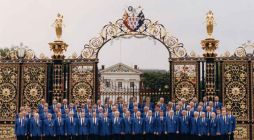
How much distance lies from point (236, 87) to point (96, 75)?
15.2 ft

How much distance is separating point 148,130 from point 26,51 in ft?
16.6

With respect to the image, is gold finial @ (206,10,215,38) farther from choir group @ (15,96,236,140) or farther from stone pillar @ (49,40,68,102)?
stone pillar @ (49,40,68,102)

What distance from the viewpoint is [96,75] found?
1602cm

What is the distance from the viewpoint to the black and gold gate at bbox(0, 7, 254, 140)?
15.5 meters

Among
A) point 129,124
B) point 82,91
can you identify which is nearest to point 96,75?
point 82,91

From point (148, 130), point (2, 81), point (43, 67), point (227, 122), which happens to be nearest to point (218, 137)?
point (227, 122)

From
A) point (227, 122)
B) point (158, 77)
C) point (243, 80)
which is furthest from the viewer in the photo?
point (158, 77)

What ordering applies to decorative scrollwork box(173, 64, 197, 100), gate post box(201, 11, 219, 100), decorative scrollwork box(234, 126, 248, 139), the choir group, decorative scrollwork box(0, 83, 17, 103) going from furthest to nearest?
1. decorative scrollwork box(0, 83, 17, 103)
2. decorative scrollwork box(173, 64, 197, 100)
3. gate post box(201, 11, 219, 100)
4. decorative scrollwork box(234, 126, 248, 139)
5. the choir group

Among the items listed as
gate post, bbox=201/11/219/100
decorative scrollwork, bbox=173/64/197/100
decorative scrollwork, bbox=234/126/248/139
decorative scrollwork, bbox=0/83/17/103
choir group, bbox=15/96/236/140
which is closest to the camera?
choir group, bbox=15/96/236/140

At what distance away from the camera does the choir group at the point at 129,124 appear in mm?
13906

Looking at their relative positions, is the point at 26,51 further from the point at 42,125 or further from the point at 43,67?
the point at 42,125

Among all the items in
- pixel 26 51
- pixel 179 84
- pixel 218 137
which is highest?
pixel 26 51

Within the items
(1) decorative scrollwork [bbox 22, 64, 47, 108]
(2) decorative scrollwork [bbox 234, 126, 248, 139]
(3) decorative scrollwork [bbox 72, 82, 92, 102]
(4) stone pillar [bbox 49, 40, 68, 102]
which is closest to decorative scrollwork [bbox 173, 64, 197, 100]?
(2) decorative scrollwork [bbox 234, 126, 248, 139]

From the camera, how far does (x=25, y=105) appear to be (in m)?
16.1
